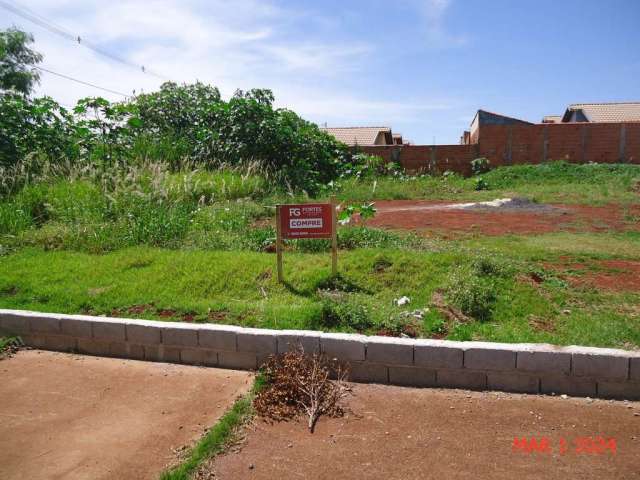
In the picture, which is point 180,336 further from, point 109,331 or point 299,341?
point 299,341

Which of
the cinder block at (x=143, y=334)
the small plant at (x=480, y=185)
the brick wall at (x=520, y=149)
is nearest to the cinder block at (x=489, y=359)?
the cinder block at (x=143, y=334)

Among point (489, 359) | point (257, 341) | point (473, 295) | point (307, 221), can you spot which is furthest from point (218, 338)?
point (473, 295)

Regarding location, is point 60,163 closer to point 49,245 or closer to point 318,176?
point 49,245

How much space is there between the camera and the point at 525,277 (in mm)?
5629

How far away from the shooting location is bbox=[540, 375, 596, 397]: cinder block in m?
3.82

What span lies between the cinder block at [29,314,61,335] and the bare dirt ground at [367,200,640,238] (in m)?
5.73

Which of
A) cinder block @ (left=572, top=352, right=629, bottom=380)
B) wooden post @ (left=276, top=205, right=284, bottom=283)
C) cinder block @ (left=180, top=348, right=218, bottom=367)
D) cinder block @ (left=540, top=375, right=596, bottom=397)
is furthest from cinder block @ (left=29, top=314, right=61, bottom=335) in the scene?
cinder block @ (left=572, top=352, right=629, bottom=380)

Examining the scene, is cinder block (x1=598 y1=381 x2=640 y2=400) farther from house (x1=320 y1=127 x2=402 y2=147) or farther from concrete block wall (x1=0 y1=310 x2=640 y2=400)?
house (x1=320 y1=127 x2=402 y2=147)

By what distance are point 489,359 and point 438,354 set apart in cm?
37

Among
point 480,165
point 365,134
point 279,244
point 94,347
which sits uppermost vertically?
point 365,134

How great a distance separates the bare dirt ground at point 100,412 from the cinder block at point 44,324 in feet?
0.77

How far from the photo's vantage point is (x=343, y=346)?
4246mm

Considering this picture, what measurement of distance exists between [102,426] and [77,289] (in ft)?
8.97

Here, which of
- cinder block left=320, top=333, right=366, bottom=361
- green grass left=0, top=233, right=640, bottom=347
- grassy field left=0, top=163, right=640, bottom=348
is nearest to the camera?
cinder block left=320, top=333, right=366, bottom=361
